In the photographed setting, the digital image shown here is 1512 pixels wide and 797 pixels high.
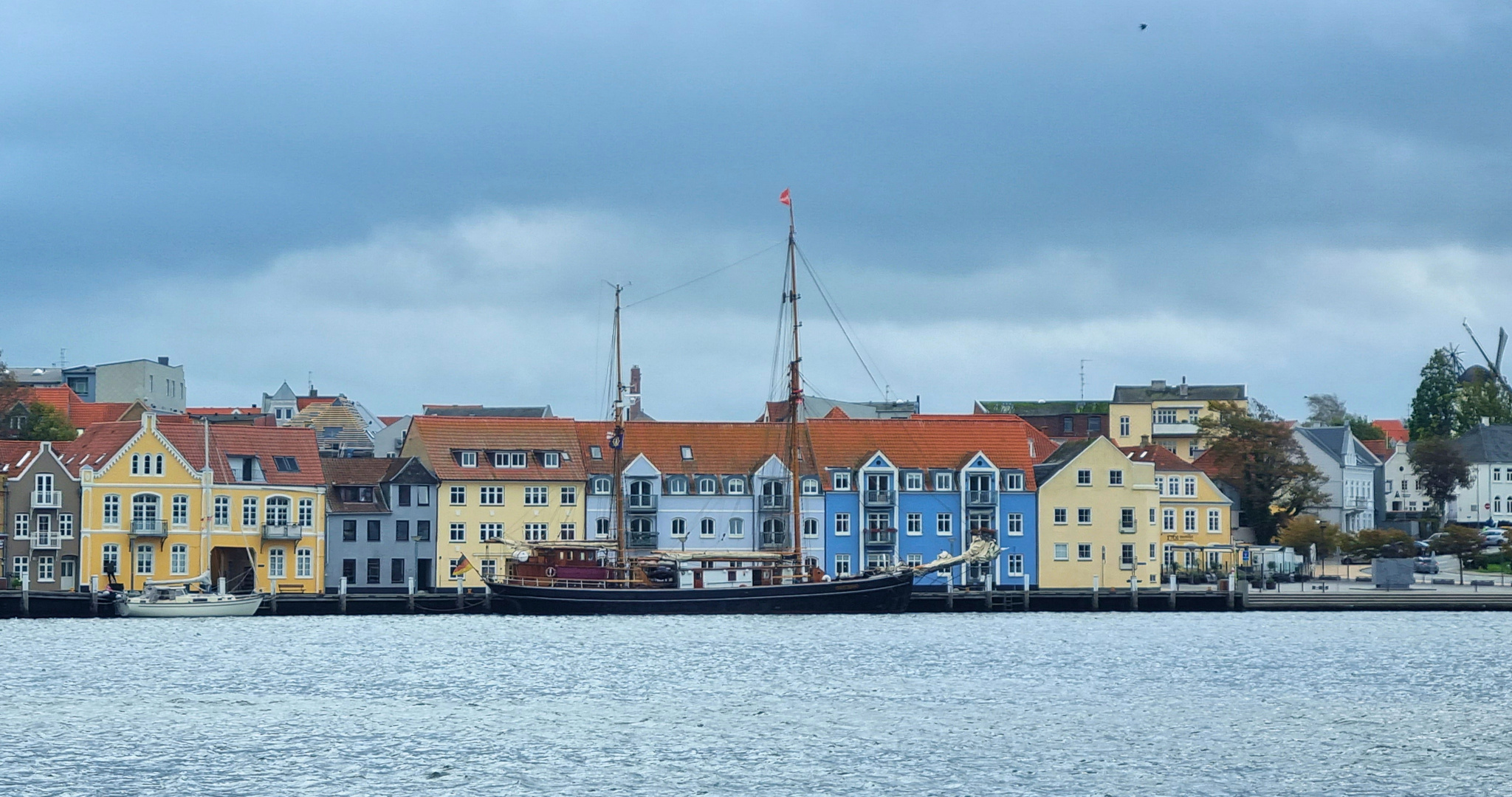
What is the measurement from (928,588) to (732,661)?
3880cm

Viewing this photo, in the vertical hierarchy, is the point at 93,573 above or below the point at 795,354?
below

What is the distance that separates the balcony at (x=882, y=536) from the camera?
4508 inches

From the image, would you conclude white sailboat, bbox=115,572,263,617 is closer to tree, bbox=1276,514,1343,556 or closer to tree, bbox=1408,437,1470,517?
tree, bbox=1276,514,1343,556

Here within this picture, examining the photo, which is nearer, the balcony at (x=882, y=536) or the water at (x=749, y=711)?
the water at (x=749, y=711)

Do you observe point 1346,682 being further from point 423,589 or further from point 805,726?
point 423,589

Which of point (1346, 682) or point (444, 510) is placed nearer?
Result: point (1346, 682)

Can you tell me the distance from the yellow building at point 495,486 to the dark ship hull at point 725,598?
34.9 feet

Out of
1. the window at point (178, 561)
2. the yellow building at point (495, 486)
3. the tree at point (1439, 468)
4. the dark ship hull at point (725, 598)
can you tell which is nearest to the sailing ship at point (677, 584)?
the dark ship hull at point (725, 598)

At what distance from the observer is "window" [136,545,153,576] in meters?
105

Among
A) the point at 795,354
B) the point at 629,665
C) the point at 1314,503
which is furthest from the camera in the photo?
the point at 1314,503

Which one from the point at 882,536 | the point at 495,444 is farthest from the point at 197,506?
the point at 882,536

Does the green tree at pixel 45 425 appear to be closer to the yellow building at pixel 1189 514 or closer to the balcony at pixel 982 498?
the balcony at pixel 982 498

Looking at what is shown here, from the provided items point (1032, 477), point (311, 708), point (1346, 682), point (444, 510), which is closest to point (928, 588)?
point (1032, 477)

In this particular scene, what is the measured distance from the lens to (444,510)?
11231 cm
